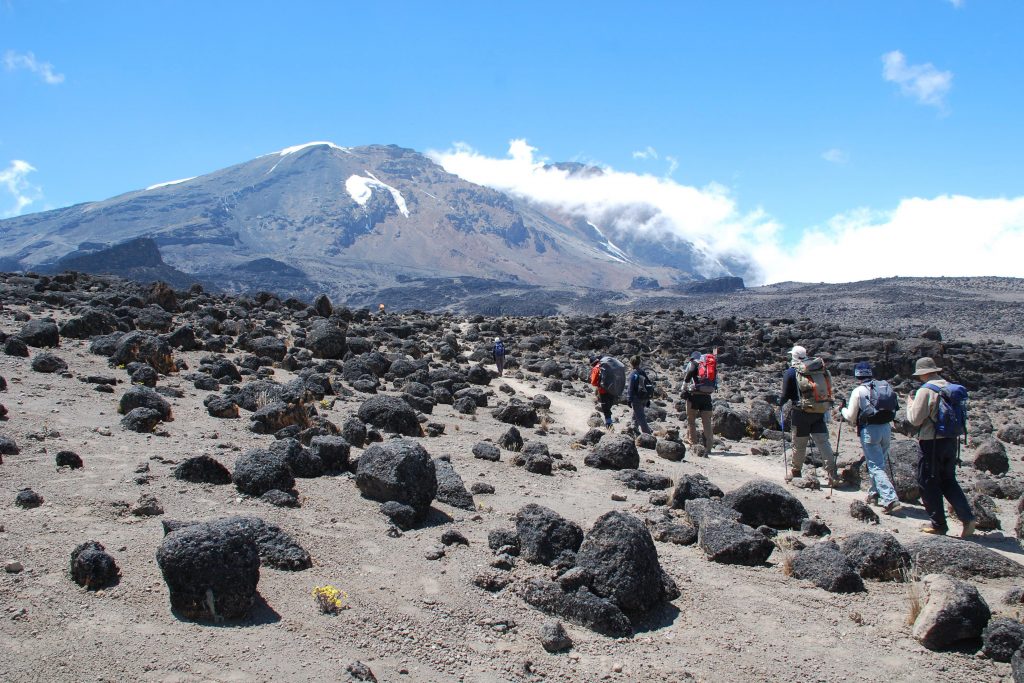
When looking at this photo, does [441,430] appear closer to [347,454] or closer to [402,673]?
[347,454]

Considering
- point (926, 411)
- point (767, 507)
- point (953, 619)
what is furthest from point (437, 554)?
point (926, 411)

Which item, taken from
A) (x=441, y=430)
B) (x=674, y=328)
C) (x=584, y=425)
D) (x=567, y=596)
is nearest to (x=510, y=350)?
(x=674, y=328)

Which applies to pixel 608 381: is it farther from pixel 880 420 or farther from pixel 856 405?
pixel 880 420

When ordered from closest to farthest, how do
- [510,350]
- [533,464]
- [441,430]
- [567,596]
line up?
[567,596] → [533,464] → [441,430] → [510,350]

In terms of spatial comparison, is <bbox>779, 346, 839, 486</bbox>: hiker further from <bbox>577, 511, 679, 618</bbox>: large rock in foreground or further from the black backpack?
<bbox>577, 511, 679, 618</bbox>: large rock in foreground

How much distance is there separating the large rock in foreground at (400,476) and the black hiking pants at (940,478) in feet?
15.9

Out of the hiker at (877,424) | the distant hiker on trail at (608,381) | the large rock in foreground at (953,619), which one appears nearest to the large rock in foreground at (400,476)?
the large rock in foreground at (953,619)

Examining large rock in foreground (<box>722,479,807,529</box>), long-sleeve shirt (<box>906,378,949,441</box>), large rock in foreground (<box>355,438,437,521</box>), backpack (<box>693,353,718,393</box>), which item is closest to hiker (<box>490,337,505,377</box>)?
backpack (<box>693,353,718,393</box>)

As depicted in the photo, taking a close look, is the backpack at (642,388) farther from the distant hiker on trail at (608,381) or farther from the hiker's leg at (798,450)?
the hiker's leg at (798,450)

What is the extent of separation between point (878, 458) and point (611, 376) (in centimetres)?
575

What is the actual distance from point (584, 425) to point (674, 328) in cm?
2119

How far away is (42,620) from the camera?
4301mm

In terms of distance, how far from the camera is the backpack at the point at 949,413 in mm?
6797

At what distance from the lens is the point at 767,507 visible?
292 inches
